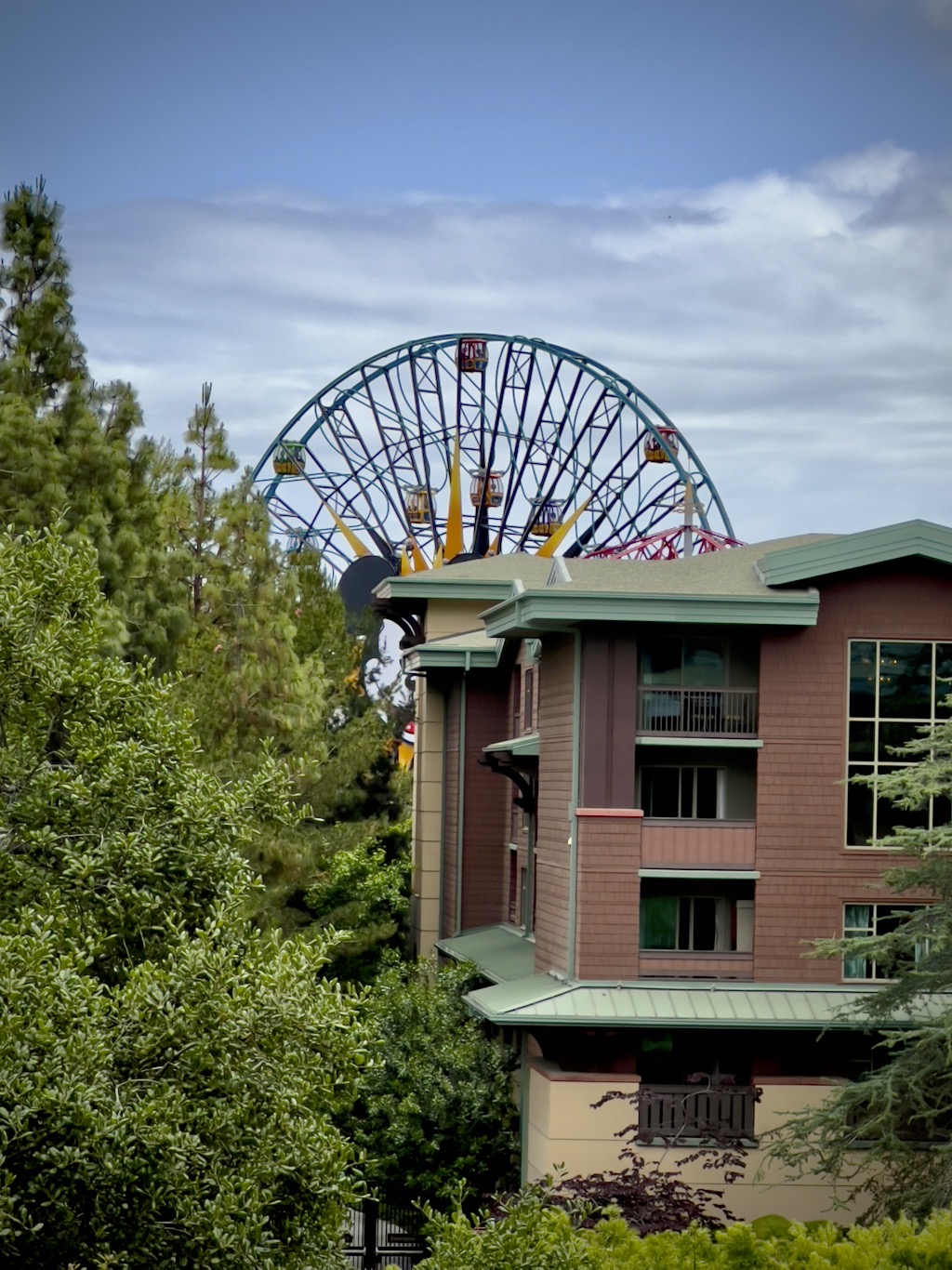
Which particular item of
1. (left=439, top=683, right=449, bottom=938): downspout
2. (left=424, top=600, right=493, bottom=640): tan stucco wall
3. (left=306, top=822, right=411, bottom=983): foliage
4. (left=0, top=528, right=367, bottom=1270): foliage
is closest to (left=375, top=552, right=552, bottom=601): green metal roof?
(left=424, top=600, right=493, bottom=640): tan stucco wall

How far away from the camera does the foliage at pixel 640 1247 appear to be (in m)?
11.9

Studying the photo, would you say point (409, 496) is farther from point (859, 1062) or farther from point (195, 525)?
point (859, 1062)

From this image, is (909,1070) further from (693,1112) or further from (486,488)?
(486,488)

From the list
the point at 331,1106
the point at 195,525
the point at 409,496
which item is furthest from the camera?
the point at 409,496

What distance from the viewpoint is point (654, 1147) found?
27.3 metres

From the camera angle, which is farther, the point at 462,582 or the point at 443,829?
the point at 443,829

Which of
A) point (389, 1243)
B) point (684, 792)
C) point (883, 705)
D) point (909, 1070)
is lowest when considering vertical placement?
point (389, 1243)

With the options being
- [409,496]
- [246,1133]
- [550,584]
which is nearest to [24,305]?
[550,584]

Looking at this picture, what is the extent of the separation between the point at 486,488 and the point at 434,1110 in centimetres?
4761

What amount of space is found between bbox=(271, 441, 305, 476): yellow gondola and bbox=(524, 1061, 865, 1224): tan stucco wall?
166ft

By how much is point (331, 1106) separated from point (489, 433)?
208 ft

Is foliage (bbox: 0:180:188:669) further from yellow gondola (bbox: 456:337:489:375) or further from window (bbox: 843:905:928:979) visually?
yellow gondola (bbox: 456:337:489:375)

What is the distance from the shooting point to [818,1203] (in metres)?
27.3

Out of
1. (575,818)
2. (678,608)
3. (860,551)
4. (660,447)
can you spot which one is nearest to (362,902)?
(575,818)
